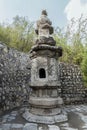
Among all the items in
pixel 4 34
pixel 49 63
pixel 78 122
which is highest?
pixel 4 34

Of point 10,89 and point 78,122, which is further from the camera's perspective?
point 10,89

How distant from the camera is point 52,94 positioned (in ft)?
22.6

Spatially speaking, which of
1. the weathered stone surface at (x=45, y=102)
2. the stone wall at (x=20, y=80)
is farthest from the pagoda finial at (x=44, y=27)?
the weathered stone surface at (x=45, y=102)

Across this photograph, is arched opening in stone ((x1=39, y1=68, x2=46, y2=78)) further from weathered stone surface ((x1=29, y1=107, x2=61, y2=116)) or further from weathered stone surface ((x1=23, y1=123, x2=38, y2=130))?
weathered stone surface ((x1=23, y1=123, x2=38, y2=130))

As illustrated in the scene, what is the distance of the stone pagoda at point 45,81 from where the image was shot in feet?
21.5

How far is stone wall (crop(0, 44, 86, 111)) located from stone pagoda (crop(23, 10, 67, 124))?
1.77 metres

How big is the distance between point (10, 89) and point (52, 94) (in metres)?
2.73

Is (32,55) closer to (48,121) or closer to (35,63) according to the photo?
(35,63)

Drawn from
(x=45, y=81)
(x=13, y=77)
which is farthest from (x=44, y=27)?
(x=13, y=77)

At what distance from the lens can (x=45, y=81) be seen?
681 centimetres

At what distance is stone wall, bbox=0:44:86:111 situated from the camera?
8.40 metres

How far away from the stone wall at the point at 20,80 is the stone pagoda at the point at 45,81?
69.8 inches

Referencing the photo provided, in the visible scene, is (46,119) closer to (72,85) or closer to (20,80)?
(20,80)

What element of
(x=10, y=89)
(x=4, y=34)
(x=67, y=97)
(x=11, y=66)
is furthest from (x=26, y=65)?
(x=4, y=34)
